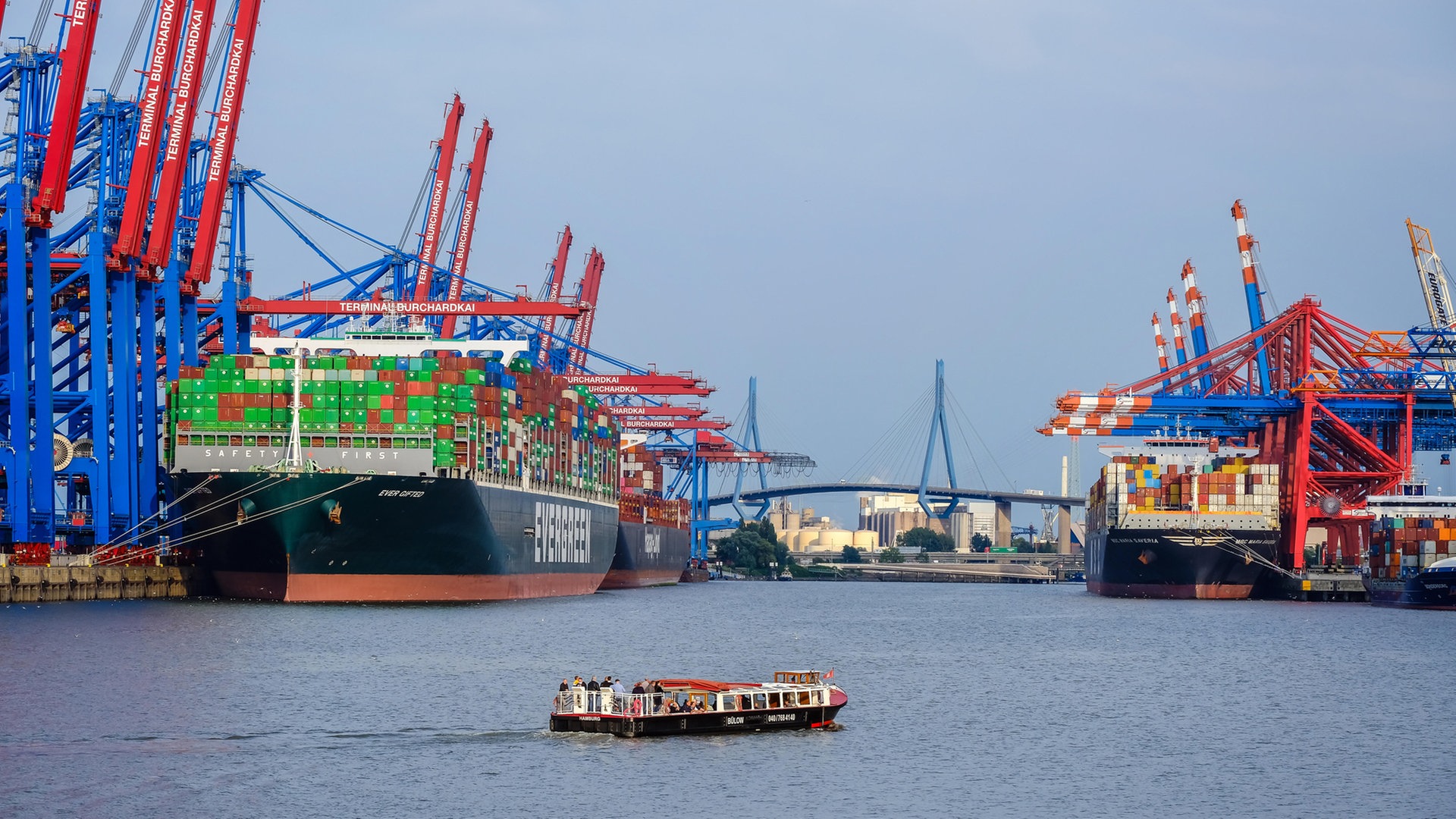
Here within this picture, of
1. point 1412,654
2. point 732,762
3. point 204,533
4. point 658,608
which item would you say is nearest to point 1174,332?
point 658,608

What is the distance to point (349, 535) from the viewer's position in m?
63.8

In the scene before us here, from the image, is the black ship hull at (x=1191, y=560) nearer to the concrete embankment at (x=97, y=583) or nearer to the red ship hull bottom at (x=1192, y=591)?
the red ship hull bottom at (x=1192, y=591)

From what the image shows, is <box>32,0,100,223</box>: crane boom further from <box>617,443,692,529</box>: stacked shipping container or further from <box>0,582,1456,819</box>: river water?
<box>617,443,692,529</box>: stacked shipping container

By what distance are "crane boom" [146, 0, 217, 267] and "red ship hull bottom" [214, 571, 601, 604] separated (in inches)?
578

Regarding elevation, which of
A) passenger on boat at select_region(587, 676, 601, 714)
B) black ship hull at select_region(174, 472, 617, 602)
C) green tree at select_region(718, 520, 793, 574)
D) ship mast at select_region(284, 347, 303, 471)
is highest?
ship mast at select_region(284, 347, 303, 471)

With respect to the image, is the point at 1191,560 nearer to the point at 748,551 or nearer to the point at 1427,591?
the point at 1427,591

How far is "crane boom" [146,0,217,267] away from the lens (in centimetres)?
7169

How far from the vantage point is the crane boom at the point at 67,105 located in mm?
64250

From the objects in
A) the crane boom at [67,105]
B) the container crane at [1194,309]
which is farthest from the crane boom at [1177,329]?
the crane boom at [67,105]

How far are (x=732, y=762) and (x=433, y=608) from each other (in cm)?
3537

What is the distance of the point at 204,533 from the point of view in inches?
2586

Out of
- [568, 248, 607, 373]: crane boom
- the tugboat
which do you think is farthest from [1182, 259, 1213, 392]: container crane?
the tugboat

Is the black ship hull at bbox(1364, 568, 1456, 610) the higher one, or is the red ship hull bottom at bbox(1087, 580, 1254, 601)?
the black ship hull at bbox(1364, 568, 1456, 610)

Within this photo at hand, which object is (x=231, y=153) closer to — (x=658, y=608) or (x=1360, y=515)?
(x=658, y=608)
